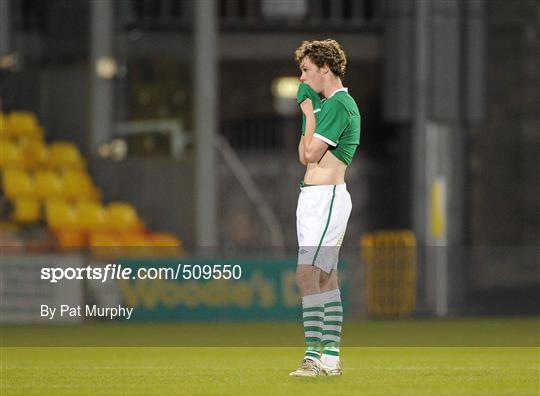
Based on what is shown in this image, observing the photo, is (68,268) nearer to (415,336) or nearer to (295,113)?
(415,336)

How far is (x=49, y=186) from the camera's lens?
23.0m

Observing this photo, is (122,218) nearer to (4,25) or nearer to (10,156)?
(10,156)

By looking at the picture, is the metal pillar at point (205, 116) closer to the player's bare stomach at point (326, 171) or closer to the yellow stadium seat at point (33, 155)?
the yellow stadium seat at point (33, 155)

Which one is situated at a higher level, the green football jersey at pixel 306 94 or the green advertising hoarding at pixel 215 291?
the green football jersey at pixel 306 94

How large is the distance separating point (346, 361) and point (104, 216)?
11.8 m

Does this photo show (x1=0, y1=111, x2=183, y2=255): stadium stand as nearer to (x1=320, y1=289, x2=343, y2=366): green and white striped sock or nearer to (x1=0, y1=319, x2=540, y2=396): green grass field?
(x1=0, y1=319, x2=540, y2=396): green grass field

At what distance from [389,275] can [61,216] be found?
530 centimetres

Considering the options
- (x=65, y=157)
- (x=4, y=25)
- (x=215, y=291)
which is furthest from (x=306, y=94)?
(x=65, y=157)

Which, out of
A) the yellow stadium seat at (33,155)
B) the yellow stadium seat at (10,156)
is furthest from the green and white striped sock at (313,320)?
the yellow stadium seat at (33,155)

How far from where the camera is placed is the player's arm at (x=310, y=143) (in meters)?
8.46

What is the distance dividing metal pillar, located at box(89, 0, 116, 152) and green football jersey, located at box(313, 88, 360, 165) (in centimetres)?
1500

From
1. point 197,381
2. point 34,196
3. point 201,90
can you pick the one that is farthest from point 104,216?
point 197,381

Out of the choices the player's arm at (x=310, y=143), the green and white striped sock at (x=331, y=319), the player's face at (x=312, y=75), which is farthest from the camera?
the green and white striped sock at (x=331, y=319)

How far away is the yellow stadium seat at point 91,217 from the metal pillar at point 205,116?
6.33 feet
